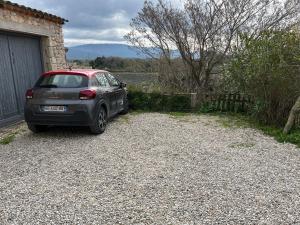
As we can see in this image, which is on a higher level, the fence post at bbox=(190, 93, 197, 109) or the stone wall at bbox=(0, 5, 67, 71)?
the stone wall at bbox=(0, 5, 67, 71)

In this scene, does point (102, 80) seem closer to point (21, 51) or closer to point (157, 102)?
point (21, 51)

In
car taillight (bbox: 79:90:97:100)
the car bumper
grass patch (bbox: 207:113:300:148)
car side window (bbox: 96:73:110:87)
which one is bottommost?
grass patch (bbox: 207:113:300:148)

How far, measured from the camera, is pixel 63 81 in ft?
22.9

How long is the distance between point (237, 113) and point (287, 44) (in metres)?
3.00

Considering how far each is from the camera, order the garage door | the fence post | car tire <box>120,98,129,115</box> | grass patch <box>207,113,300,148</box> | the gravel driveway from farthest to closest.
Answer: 1. the fence post
2. car tire <box>120,98,129,115</box>
3. the garage door
4. grass patch <box>207,113,300,148</box>
5. the gravel driveway

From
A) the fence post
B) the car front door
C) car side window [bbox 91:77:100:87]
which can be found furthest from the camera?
the fence post

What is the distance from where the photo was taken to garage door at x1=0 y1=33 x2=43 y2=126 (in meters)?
8.14

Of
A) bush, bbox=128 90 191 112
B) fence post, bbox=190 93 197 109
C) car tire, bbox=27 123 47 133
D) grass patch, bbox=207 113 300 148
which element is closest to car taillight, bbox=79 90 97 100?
car tire, bbox=27 123 47 133

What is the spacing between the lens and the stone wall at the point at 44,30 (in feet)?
26.3

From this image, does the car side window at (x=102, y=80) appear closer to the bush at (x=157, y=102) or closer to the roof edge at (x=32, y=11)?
the bush at (x=157, y=102)

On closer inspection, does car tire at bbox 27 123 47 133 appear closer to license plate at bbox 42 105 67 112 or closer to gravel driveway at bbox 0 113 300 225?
gravel driveway at bbox 0 113 300 225

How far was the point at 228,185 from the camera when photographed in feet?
14.2

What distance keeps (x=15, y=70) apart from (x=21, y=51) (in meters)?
0.66

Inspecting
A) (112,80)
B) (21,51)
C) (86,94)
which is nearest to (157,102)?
(112,80)
